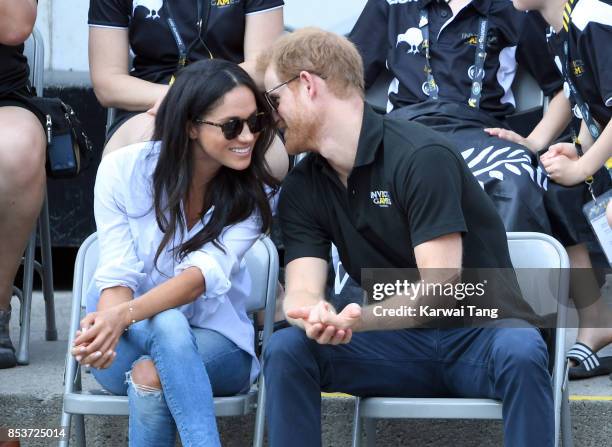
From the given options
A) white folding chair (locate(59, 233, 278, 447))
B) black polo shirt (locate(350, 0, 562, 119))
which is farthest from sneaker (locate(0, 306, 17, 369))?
black polo shirt (locate(350, 0, 562, 119))

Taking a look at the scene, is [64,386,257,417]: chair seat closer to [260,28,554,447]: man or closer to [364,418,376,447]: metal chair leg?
[260,28,554,447]: man

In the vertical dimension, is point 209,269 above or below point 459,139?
below

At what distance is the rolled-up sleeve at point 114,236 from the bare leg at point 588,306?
151 centimetres

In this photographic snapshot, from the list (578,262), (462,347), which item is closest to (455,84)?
(578,262)

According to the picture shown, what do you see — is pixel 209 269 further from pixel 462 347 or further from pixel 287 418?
pixel 462 347

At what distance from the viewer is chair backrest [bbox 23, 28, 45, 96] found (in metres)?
4.26

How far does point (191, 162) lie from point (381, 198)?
0.57 meters

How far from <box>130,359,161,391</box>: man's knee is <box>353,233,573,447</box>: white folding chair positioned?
52cm

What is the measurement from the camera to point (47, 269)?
442 centimetres

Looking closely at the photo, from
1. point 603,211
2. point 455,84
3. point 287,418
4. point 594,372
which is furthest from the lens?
point 455,84

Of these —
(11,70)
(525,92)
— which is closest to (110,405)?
(11,70)

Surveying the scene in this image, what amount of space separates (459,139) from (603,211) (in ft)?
2.14

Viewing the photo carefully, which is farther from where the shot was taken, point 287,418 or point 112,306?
point 112,306

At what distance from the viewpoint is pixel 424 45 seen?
419cm
